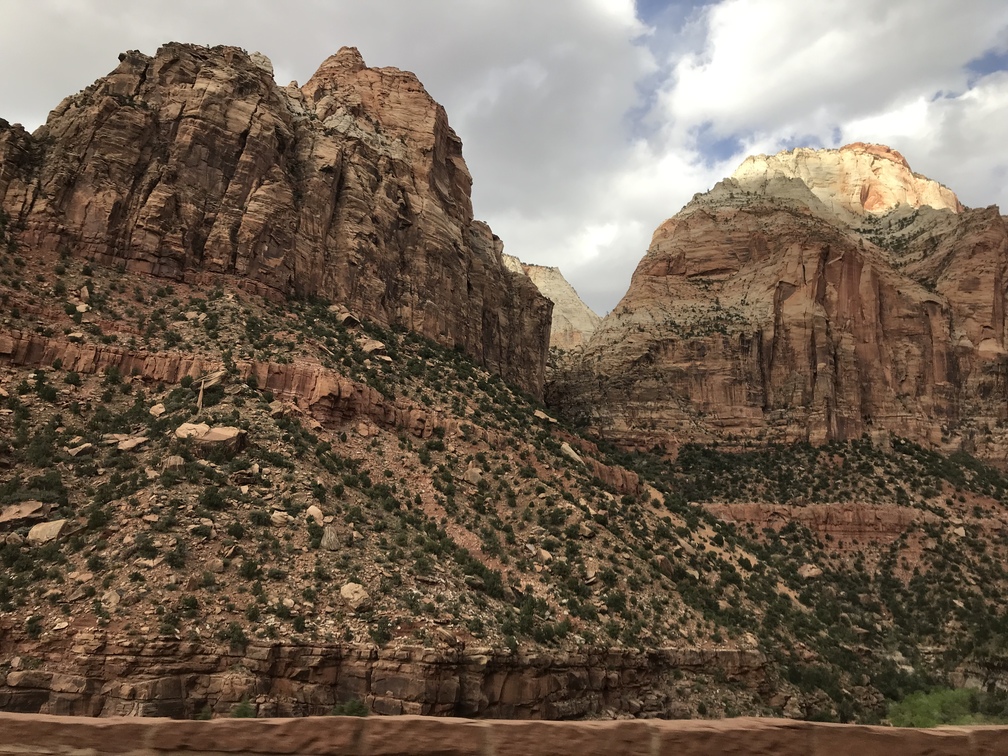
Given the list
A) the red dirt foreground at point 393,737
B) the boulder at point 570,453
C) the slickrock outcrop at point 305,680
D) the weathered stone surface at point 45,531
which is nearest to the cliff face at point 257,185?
the boulder at point 570,453

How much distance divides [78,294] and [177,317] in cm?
454

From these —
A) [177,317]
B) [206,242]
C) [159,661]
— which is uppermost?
[206,242]

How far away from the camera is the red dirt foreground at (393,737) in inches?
195

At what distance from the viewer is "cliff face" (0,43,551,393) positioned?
39.7m

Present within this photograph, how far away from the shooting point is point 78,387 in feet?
101

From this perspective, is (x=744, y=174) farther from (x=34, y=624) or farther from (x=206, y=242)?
(x=34, y=624)

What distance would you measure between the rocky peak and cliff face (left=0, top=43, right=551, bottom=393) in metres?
63.1

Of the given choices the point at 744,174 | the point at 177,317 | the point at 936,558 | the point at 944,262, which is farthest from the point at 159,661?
the point at 744,174

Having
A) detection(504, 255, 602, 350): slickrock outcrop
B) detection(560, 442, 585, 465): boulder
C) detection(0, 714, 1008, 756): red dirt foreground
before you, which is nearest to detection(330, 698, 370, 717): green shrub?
detection(0, 714, 1008, 756): red dirt foreground

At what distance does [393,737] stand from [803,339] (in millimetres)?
77431

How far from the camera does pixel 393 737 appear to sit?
5176mm

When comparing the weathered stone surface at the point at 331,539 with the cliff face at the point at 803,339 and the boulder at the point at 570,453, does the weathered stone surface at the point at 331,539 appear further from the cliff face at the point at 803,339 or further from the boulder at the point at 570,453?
the cliff face at the point at 803,339

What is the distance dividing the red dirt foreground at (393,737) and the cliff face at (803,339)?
226 feet

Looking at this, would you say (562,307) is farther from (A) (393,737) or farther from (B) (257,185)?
(A) (393,737)
